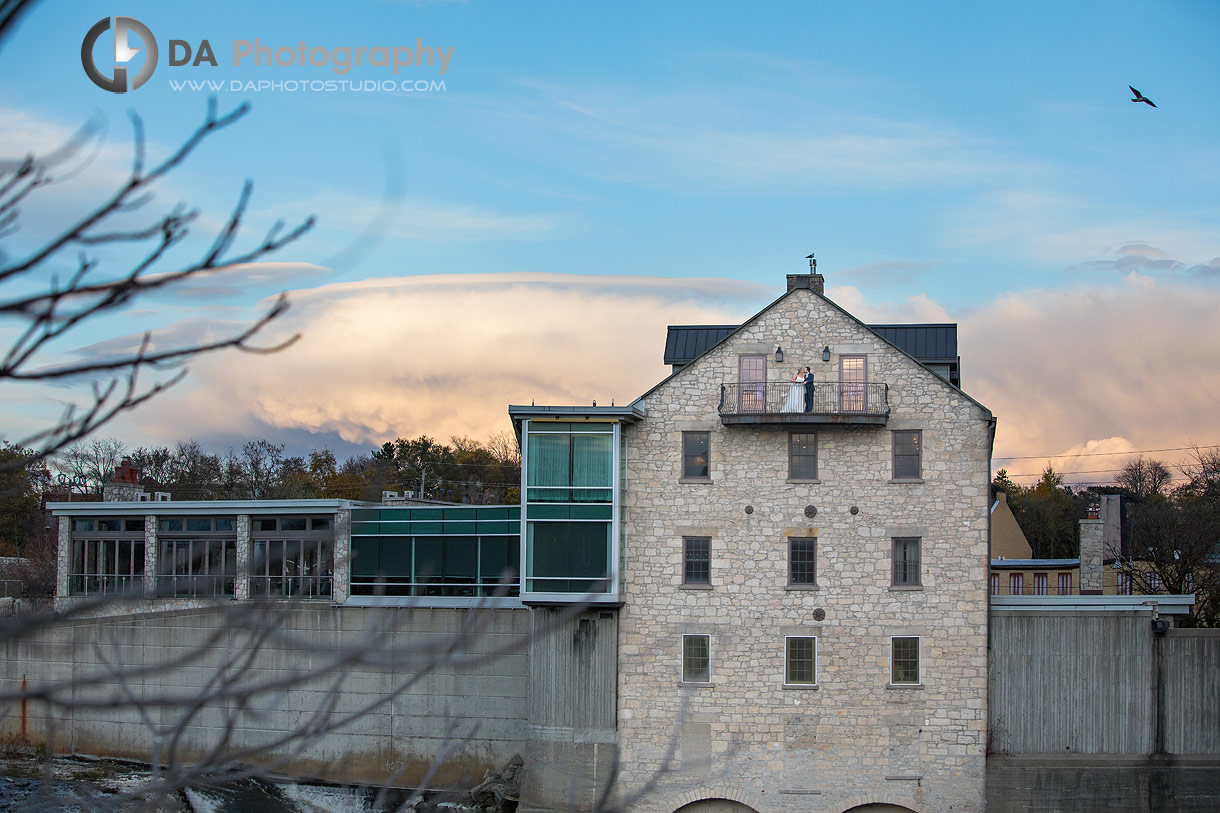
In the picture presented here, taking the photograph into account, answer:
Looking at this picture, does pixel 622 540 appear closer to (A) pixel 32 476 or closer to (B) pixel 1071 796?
(B) pixel 1071 796

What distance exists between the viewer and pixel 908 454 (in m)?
29.2

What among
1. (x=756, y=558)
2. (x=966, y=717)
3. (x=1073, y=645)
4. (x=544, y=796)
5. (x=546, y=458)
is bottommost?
(x=544, y=796)

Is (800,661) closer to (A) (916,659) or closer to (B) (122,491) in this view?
(A) (916,659)

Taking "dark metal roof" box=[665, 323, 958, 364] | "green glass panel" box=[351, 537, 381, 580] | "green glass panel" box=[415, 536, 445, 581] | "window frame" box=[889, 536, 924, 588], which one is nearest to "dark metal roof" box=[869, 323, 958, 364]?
"dark metal roof" box=[665, 323, 958, 364]

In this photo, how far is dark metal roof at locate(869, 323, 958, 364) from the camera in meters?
32.7

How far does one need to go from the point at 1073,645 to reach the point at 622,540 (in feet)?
37.3

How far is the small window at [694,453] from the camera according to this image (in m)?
29.8

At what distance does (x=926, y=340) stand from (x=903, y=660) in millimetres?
9407

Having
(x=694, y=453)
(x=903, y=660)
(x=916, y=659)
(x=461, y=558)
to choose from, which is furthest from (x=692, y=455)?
(x=461, y=558)

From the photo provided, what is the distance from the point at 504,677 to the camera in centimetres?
3359

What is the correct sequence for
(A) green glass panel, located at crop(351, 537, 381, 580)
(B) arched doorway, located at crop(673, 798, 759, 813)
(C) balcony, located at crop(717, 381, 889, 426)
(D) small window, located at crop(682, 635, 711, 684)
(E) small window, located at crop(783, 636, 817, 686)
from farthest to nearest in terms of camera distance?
(A) green glass panel, located at crop(351, 537, 381, 580)
(D) small window, located at crop(682, 635, 711, 684)
(C) balcony, located at crop(717, 381, 889, 426)
(E) small window, located at crop(783, 636, 817, 686)
(B) arched doorway, located at crop(673, 798, 759, 813)

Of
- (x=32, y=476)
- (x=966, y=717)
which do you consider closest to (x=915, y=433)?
(x=966, y=717)

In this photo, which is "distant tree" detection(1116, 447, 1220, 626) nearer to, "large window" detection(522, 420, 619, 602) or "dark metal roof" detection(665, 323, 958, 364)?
"dark metal roof" detection(665, 323, 958, 364)

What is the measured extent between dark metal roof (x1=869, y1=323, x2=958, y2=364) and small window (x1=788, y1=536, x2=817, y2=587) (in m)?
7.02
